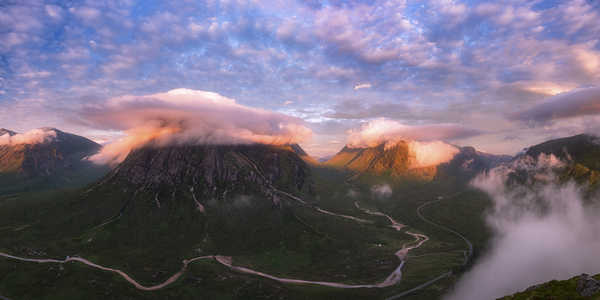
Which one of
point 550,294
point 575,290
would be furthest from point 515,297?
point 575,290

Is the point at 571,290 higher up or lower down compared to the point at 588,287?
lower down

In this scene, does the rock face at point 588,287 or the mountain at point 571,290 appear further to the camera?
the mountain at point 571,290

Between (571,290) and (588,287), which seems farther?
(571,290)

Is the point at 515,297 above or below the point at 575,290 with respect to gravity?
below

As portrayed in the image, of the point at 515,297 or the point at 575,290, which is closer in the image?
the point at 575,290

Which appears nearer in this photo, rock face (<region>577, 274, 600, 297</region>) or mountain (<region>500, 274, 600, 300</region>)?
rock face (<region>577, 274, 600, 297</region>)

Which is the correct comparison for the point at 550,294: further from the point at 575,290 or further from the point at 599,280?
the point at 599,280
